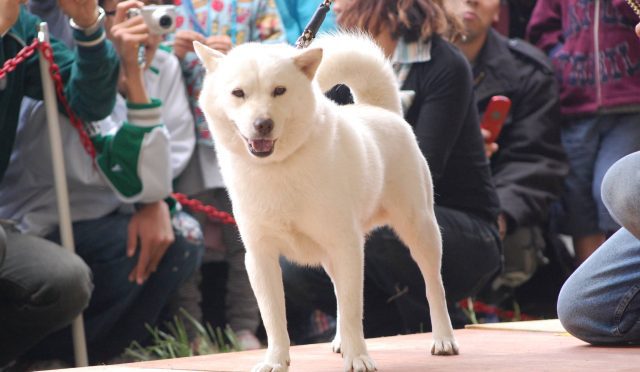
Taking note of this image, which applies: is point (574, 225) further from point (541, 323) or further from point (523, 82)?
point (541, 323)

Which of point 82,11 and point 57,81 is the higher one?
point 82,11

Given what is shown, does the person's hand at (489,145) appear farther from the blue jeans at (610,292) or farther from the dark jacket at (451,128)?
the blue jeans at (610,292)

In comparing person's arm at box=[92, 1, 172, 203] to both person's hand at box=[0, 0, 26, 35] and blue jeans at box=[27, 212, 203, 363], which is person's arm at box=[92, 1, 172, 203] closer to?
blue jeans at box=[27, 212, 203, 363]

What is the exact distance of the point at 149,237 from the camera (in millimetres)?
4008

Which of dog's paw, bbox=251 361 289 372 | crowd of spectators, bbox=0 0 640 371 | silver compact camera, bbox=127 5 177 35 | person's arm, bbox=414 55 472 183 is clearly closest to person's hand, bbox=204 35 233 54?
crowd of spectators, bbox=0 0 640 371

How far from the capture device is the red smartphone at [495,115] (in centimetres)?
454

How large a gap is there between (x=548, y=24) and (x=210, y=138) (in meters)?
1.65

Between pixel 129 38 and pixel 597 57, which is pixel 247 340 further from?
pixel 597 57

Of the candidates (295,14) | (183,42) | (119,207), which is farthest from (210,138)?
(295,14)

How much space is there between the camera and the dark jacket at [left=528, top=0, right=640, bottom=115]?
4.62 meters

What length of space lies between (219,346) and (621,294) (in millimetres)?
1851

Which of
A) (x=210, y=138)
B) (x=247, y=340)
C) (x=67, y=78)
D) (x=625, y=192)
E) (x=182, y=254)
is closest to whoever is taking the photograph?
(x=625, y=192)

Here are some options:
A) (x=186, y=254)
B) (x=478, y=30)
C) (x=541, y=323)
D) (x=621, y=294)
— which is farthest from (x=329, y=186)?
(x=478, y=30)

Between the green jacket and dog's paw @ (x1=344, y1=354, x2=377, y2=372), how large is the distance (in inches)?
67.9
